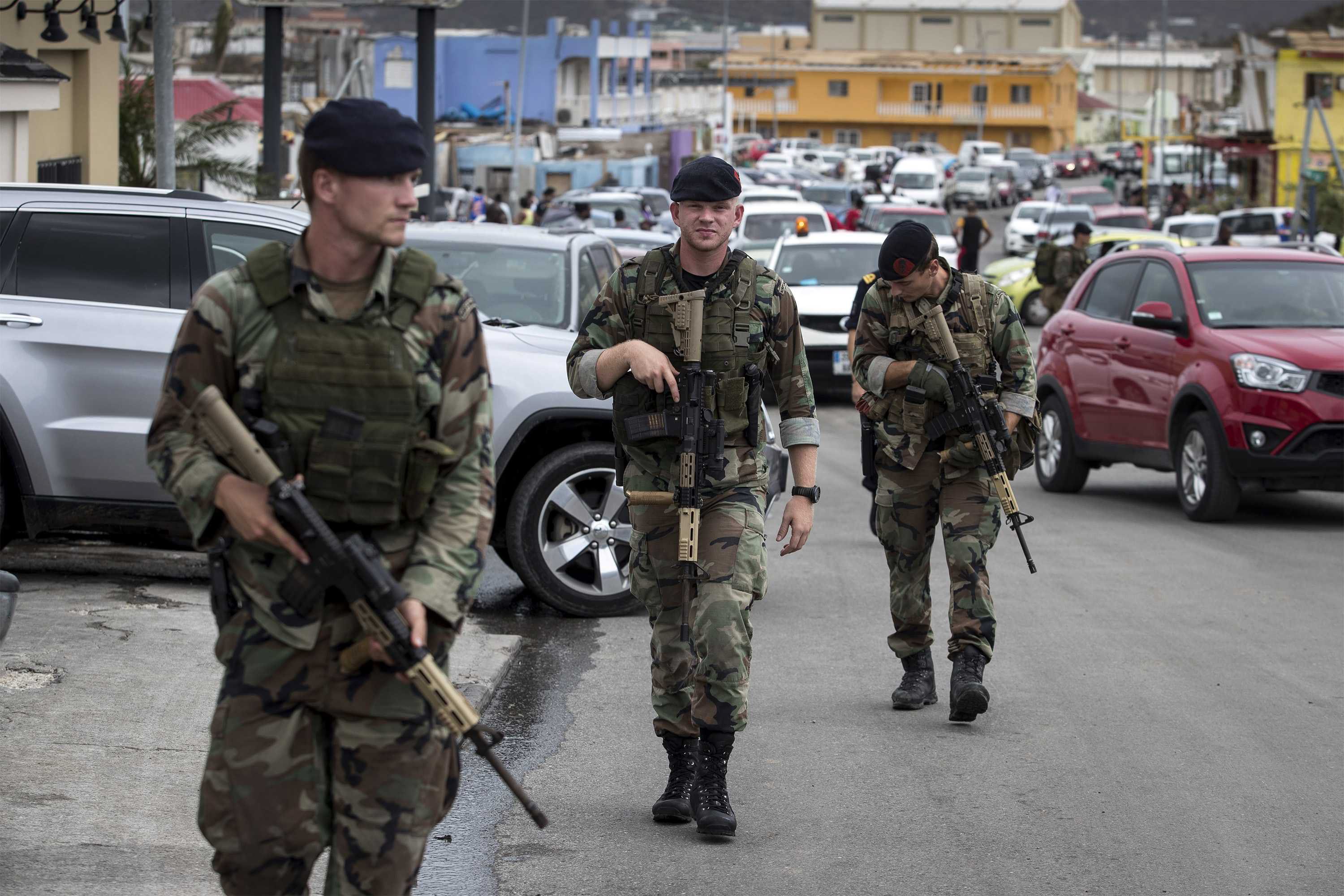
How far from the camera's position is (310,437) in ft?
11.1

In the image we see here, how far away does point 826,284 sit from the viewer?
1961 centimetres

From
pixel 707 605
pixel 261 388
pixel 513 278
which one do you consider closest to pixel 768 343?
pixel 707 605

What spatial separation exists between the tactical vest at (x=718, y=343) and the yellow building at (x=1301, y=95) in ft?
177

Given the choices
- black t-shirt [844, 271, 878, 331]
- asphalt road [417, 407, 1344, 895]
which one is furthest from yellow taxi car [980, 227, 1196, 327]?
black t-shirt [844, 271, 878, 331]

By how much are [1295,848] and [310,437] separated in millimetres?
3249

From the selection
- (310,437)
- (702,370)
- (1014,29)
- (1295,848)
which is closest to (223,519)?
(310,437)

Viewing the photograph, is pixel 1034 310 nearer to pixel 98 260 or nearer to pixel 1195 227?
pixel 1195 227

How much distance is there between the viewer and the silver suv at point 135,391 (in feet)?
25.5

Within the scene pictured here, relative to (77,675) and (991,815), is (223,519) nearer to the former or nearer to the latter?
(991,815)

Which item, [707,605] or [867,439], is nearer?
[707,605]

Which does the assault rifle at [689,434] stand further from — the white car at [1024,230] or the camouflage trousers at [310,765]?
the white car at [1024,230]

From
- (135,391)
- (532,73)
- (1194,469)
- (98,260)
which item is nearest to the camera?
(135,391)

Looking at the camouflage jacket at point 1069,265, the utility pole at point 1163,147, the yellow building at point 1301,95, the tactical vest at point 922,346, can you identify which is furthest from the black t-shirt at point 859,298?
the utility pole at point 1163,147

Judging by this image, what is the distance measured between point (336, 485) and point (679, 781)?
2.29 meters
